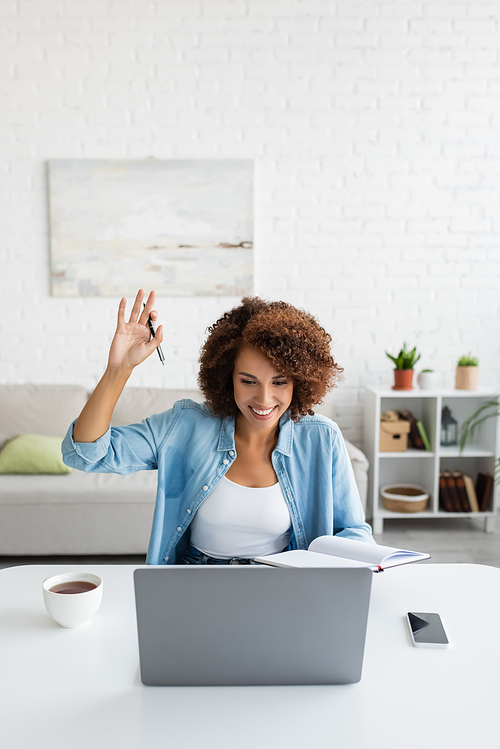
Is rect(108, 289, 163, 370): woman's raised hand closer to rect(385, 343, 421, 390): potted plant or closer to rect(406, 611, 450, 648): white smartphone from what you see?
rect(406, 611, 450, 648): white smartphone

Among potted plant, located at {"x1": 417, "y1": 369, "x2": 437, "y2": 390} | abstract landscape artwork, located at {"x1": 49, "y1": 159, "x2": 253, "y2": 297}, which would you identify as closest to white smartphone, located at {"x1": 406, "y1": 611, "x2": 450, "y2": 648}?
potted plant, located at {"x1": 417, "y1": 369, "x2": 437, "y2": 390}

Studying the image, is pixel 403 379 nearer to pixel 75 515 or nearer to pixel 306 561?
pixel 75 515

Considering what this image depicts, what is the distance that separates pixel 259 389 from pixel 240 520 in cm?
28

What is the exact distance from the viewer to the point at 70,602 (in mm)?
933

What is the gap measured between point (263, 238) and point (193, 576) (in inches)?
110

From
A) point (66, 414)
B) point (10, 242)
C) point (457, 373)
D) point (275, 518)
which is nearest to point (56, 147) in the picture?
point (10, 242)

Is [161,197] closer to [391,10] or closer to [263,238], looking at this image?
[263,238]

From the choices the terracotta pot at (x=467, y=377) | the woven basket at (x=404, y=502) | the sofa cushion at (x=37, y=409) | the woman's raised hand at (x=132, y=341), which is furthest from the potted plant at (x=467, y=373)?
the woman's raised hand at (x=132, y=341)

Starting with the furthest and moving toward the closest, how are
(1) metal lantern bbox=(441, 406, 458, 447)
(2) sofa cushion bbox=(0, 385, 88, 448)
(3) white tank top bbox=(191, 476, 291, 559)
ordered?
(1) metal lantern bbox=(441, 406, 458, 447) → (2) sofa cushion bbox=(0, 385, 88, 448) → (3) white tank top bbox=(191, 476, 291, 559)

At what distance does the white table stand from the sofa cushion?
2.20 metres

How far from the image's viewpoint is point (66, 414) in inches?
124

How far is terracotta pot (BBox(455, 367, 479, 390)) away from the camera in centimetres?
321

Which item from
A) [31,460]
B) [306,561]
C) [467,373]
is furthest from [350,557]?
[467,373]

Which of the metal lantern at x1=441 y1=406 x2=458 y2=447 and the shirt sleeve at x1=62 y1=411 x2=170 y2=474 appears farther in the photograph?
the metal lantern at x1=441 y1=406 x2=458 y2=447
